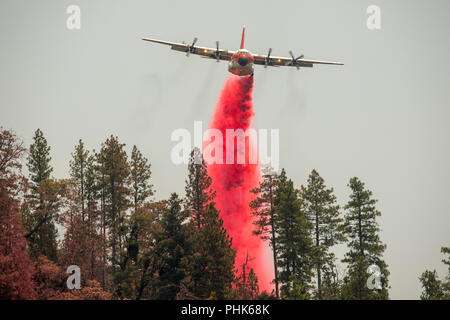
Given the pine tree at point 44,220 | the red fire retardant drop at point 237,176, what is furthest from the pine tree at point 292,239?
the pine tree at point 44,220

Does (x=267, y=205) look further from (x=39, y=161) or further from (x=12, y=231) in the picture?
(x=39, y=161)

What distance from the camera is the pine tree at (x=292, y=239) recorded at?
3766 cm

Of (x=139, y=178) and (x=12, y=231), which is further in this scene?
(x=139, y=178)

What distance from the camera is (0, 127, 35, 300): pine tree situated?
93.0 ft

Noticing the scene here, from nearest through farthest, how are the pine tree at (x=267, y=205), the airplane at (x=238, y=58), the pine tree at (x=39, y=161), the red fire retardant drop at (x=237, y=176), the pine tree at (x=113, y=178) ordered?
the pine tree at (x=267, y=205) < the pine tree at (x=113, y=178) < the pine tree at (x=39, y=161) < the airplane at (x=238, y=58) < the red fire retardant drop at (x=237, y=176)

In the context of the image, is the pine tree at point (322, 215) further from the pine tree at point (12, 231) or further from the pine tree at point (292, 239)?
the pine tree at point (12, 231)

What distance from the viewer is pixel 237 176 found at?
60.2 meters

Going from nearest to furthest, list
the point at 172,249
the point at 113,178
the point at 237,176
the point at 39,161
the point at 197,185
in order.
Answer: the point at 172,249 → the point at 197,185 → the point at 113,178 → the point at 39,161 → the point at 237,176

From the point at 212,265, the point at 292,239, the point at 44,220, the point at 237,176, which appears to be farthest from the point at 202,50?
the point at 212,265

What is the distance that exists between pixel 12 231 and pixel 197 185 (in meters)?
16.4

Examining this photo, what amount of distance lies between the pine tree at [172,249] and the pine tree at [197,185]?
20.3ft

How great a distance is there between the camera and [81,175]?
46.2 m

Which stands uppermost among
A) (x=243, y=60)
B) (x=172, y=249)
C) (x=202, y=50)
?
(x=202, y=50)
